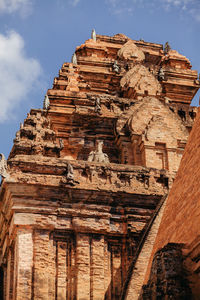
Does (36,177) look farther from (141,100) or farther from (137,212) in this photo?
(141,100)

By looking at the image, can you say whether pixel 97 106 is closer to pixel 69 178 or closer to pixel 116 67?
pixel 116 67

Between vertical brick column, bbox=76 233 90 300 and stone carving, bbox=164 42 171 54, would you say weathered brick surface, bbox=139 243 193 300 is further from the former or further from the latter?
stone carving, bbox=164 42 171 54

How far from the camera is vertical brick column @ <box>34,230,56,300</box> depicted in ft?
45.8

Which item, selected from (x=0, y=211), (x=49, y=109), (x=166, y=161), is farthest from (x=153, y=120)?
(x=0, y=211)

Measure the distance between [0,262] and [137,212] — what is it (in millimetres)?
4888

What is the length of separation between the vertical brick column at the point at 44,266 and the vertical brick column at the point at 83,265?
2.23ft

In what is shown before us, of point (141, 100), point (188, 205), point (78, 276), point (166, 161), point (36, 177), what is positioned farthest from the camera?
point (141, 100)

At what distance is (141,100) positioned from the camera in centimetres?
2347

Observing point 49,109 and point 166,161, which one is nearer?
point 166,161

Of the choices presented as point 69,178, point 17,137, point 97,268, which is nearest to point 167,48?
point 17,137

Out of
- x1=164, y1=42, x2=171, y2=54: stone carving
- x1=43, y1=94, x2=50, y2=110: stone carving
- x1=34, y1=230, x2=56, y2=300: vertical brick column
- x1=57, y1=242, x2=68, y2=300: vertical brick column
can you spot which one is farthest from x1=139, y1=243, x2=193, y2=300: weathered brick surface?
x1=164, y1=42, x2=171, y2=54: stone carving

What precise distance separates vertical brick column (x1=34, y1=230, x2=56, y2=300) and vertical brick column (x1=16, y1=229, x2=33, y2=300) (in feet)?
0.45

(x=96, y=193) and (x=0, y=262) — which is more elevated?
(x=96, y=193)

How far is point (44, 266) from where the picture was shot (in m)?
14.3
